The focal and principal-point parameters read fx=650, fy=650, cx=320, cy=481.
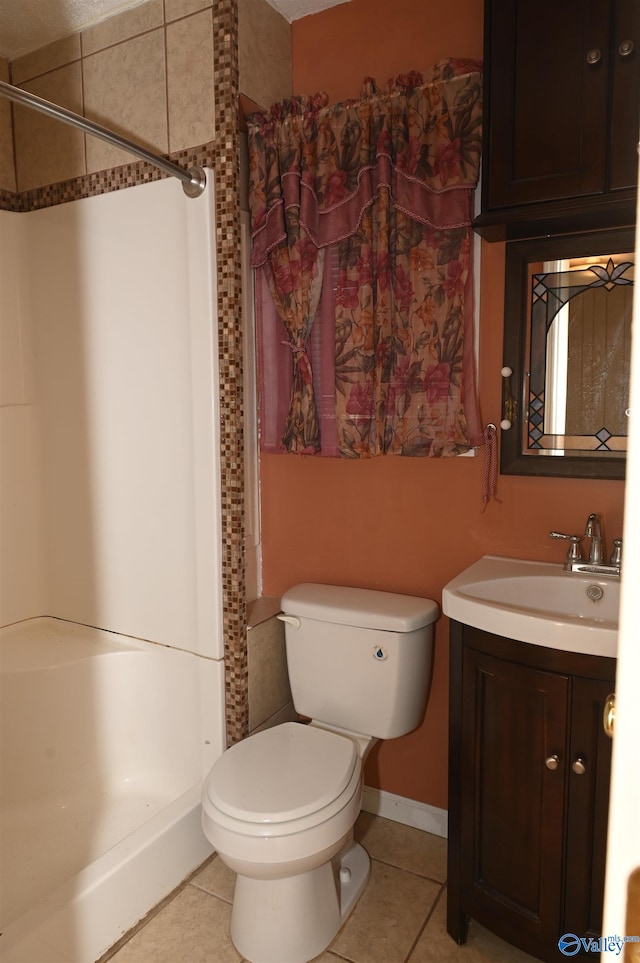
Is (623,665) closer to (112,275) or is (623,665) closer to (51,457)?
(112,275)

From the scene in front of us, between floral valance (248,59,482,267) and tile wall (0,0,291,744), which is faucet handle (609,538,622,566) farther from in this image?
tile wall (0,0,291,744)

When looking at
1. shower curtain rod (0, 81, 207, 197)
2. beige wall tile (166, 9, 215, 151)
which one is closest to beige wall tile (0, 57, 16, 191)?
shower curtain rod (0, 81, 207, 197)

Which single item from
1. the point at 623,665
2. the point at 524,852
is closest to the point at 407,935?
the point at 524,852

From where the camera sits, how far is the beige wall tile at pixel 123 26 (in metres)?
1.98

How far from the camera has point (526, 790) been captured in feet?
4.92

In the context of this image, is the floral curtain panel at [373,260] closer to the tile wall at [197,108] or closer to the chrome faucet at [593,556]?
the tile wall at [197,108]

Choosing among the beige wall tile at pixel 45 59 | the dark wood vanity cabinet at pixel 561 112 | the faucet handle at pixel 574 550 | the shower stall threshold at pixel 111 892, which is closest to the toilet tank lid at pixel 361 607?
the faucet handle at pixel 574 550

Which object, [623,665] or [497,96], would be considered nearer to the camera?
[623,665]

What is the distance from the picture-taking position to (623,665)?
1.46ft

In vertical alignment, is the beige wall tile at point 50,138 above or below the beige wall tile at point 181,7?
below

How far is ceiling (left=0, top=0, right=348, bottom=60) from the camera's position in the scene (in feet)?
6.58

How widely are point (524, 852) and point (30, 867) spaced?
1362 mm

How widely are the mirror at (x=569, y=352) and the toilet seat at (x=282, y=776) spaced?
3.06 ft

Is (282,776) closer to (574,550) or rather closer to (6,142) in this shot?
(574,550)
